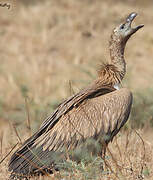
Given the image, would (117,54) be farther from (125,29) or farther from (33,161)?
(33,161)

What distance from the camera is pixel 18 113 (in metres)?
12.4

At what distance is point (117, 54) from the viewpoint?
6.62 meters

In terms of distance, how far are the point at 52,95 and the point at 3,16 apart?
5.04 meters

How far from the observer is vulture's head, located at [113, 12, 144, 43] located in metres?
6.63

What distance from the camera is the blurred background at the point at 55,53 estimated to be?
13.0 metres

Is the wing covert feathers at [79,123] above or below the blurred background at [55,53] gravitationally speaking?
below

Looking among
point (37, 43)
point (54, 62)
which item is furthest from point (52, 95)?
point (37, 43)

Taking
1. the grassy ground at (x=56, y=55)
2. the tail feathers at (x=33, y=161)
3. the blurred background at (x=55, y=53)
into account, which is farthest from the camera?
the blurred background at (x=55, y=53)

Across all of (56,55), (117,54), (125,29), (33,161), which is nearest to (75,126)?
(33,161)

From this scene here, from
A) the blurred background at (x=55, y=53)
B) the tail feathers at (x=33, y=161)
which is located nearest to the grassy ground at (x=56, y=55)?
the blurred background at (x=55, y=53)

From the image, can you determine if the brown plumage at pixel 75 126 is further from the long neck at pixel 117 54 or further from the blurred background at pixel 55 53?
the blurred background at pixel 55 53

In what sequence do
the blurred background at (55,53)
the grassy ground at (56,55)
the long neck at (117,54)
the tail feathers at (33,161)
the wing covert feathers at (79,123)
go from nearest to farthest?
1. the tail feathers at (33,161)
2. the wing covert feathers at (79,123)
3. the long neck at (117,54)
4. the grassy ground at (56,55)
5. the blurred background at (55,53)

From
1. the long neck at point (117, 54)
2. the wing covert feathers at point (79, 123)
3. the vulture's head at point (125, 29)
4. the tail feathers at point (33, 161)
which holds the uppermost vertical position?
the vulture's head at point (125, 29)

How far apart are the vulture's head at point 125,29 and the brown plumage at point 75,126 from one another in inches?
34.0
